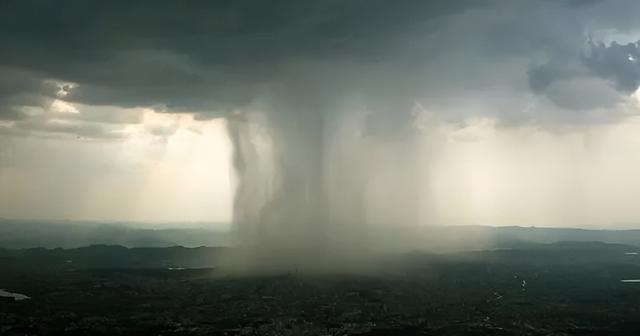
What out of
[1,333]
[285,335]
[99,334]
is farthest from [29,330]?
[285,335]

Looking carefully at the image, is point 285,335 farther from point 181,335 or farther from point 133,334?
point 133,334

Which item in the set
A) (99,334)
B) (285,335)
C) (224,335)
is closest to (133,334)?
(99,334)

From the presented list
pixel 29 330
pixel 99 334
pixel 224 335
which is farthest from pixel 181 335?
pixel 29 330

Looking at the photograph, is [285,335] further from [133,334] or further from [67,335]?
[67,335]

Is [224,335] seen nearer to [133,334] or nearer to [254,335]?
[254,335]

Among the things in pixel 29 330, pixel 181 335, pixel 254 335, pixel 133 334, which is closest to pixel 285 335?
pixel 254 335

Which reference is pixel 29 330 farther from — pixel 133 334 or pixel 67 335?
pixel 133 334

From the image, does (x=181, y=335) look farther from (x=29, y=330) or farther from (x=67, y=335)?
(x=29, y=330)
